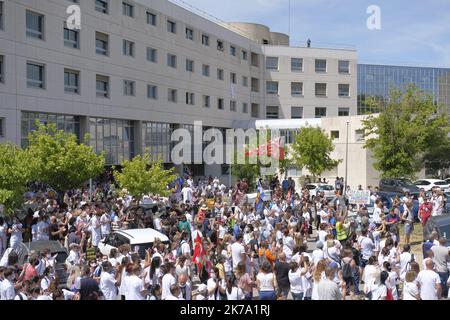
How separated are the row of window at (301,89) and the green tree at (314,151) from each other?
60.7 ft

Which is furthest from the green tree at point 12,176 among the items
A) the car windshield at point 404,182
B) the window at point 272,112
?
the window at point 272,112

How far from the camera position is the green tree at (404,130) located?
1232 inches

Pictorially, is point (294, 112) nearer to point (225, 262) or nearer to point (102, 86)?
point (102, 86)

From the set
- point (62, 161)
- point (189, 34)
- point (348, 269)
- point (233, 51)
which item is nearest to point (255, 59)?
point (233, 51)

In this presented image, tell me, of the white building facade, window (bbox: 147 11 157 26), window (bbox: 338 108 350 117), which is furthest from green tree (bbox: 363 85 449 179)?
window (bbox: 338 108 350 117)

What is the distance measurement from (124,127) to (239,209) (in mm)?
22395

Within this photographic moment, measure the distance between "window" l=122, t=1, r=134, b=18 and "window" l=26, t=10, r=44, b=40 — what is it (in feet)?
28.1

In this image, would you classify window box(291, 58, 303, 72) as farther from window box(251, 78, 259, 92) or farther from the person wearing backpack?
the person wearing backpack

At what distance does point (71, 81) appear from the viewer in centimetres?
3312

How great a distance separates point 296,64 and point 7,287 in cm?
5350

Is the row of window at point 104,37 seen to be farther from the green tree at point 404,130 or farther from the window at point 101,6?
the green tree at point 404,130

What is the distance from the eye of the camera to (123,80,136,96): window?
38.0 metres

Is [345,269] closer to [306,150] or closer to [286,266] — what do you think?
[286,266]

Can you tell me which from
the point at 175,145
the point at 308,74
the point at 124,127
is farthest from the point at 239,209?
the point at 308,74
